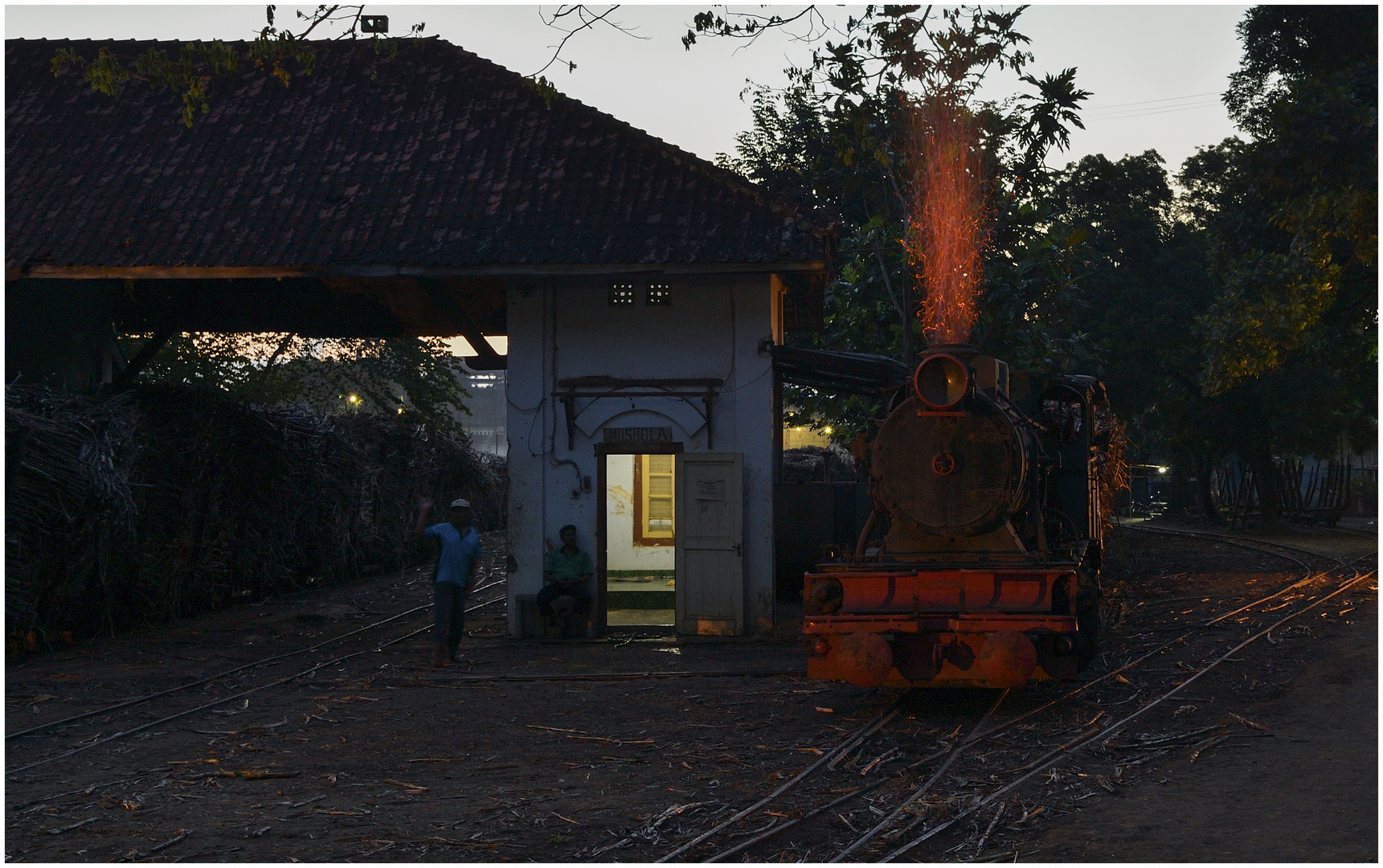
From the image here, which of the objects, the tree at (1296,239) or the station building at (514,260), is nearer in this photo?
the station building at (514,260)

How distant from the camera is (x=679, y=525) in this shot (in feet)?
47.6

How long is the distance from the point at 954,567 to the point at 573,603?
19.5ft

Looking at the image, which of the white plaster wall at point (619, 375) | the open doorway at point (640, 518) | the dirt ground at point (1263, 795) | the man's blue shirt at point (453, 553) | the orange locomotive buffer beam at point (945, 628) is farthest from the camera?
the open doorway at point (640, 518)

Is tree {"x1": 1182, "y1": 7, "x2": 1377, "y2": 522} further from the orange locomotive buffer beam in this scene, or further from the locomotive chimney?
the orange locomotive buffer beam

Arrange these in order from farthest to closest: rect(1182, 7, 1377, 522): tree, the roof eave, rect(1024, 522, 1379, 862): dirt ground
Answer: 1. rect(1182, 7, 1377, 522): tree
2. the roof eave
3. rect(1024, 522, 1379, 862): dirt ground

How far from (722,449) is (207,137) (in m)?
8.16

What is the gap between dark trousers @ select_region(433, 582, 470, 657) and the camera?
12.5 metres

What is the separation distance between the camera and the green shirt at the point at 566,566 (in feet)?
47.3

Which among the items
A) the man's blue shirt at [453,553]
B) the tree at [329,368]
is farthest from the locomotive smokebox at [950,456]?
the tree at [329,368]

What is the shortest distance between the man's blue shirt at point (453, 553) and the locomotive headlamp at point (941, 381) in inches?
192

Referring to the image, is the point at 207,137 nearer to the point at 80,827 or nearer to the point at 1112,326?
the point at 80,827

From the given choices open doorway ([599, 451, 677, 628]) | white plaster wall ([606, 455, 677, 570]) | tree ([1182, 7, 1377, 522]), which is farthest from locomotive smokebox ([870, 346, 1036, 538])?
tree ([1182, 7, 1377, 522])

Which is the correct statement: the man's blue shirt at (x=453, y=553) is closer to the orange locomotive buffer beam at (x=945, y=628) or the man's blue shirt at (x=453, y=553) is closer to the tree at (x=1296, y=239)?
the orange locomotive buffer beam at (x=945, y=628)

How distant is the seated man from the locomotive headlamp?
578cm
